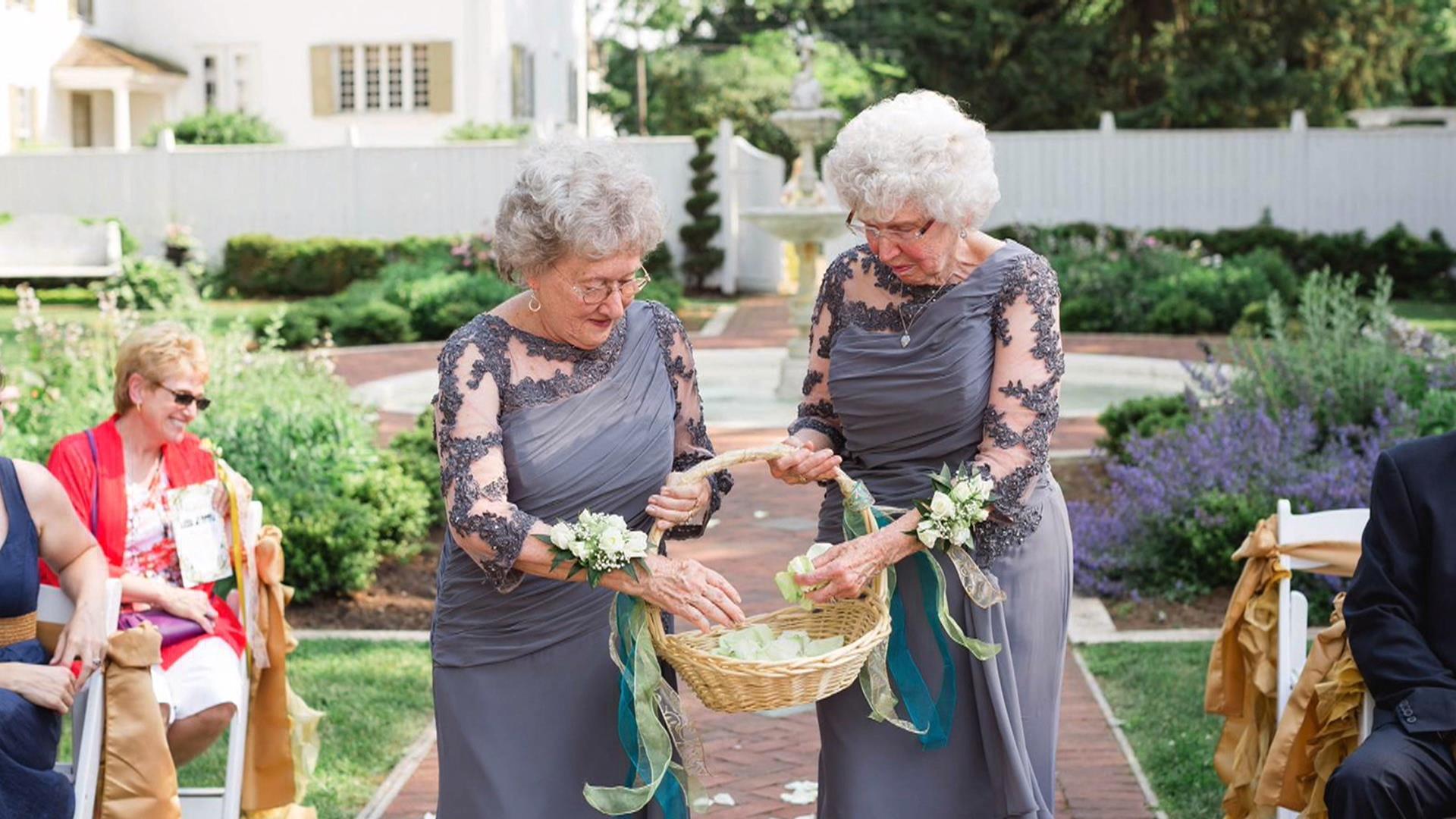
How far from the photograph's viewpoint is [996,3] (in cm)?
2644

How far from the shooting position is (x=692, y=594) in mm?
3150

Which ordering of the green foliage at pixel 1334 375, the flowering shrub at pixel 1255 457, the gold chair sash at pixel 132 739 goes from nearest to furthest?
the gold chair sash at pixel 132 739 < the flowering shrub at pixel 1255 457 < the green foliage at pixel 1334 375

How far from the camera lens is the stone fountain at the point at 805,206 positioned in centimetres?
1480

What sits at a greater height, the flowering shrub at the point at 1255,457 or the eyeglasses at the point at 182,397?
the eyeglasses at the point at 182,397

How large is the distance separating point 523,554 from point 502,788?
56cm

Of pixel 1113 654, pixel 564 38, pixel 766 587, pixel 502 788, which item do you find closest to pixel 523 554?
pixel 502 788

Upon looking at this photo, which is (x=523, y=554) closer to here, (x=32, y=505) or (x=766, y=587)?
(x=32, y=505)

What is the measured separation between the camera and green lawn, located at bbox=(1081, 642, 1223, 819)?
16.3ft

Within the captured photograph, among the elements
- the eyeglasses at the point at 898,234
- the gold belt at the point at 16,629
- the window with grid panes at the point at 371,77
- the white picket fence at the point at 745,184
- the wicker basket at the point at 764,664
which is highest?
the window with grid panes at the point at 371,77

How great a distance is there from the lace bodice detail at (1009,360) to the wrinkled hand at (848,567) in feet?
0.86

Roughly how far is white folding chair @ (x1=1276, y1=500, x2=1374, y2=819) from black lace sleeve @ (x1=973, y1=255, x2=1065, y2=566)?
3.80ft

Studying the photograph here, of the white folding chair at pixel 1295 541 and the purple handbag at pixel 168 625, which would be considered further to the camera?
the purple handbag at pixel 168 625

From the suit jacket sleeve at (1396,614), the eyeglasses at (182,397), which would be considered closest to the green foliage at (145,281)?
the eyeglasses at (182,397)

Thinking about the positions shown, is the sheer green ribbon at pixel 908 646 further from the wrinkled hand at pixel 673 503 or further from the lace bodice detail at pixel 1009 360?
the wrinkled hand at pixel 673 503
